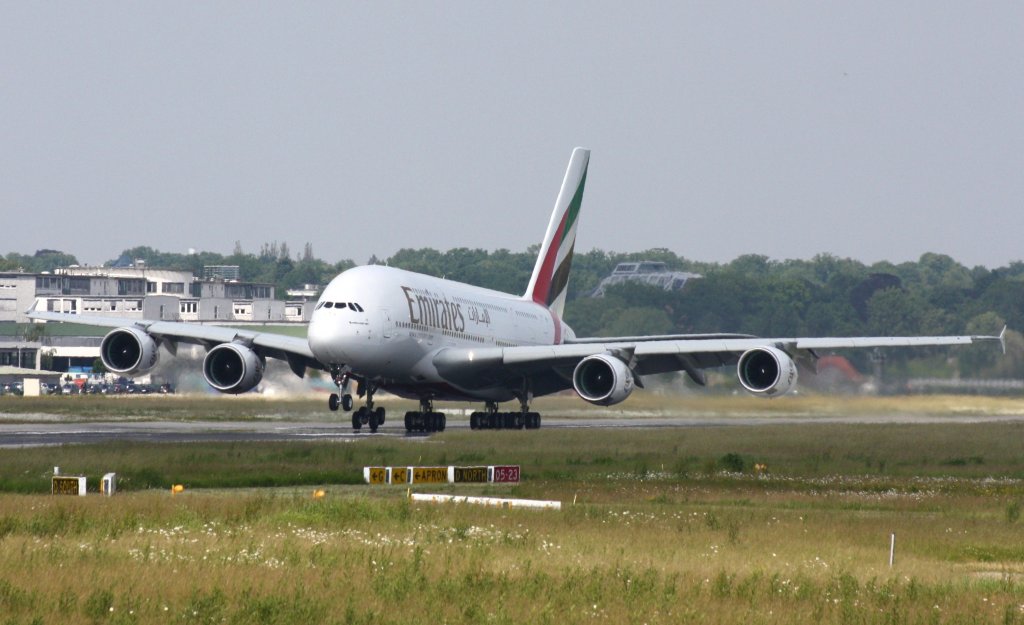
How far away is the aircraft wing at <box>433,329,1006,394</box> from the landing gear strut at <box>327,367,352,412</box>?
349 centimetres

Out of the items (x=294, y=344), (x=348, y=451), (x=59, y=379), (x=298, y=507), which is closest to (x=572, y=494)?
(x=298, y=507)

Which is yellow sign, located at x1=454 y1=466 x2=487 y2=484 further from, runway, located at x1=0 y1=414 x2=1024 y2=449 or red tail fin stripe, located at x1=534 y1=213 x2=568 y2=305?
red tail fin stripe, located at x1=534 y1=213 x2=568 y2=305

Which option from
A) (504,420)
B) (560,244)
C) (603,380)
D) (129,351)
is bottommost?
(504,420)

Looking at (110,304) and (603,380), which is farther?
(110,304)

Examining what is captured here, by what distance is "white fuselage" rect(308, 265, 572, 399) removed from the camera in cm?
4500

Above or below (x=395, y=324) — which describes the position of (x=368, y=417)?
below

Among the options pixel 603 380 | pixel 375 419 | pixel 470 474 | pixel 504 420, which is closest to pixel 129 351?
pixel 375 419

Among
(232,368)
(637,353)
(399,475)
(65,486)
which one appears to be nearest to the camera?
(65,486)

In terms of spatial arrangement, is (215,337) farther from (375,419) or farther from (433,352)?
(433,352)

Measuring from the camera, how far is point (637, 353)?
163 ft

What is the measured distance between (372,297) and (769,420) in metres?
18.5

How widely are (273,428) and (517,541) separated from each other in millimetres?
30008

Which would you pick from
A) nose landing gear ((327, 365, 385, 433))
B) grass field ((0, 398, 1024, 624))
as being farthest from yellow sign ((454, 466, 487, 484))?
nose landing gear ((327, 365, 385, 433))

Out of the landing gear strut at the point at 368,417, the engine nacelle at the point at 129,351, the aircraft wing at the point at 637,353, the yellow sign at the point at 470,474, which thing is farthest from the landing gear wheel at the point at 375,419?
the yellow sign at the point at 470,474
